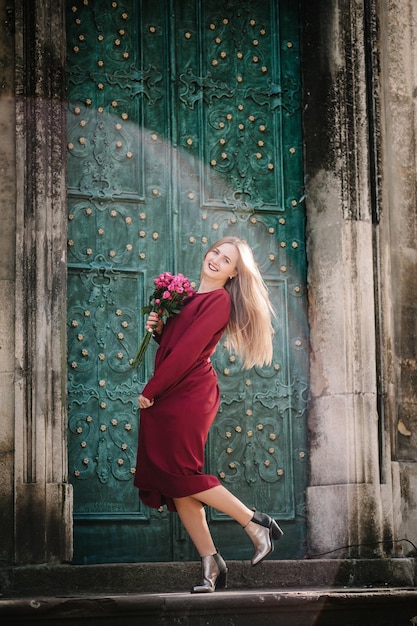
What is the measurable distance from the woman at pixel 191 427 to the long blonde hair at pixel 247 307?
0.01m

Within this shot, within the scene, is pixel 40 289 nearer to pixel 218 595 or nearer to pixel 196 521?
pixel 196 521

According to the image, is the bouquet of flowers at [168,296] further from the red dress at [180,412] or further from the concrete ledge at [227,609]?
the concrete ledge at [227,609]

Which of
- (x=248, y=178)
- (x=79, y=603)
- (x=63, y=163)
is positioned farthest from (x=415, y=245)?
(x=79, y=603)

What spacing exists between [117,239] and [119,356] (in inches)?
33.3

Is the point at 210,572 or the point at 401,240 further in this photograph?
the point at 401,240

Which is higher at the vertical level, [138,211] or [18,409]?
[138,211]

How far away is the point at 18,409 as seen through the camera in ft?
27.2

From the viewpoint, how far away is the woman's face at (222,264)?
790 cm

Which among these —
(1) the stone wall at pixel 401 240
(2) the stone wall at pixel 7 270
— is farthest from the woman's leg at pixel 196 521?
(1) the stone wall at pixel 401 240

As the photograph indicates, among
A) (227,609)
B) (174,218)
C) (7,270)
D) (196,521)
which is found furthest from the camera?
(174,218)

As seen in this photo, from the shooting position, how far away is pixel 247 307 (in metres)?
7.89

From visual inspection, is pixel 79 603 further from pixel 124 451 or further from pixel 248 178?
pixel 248 178

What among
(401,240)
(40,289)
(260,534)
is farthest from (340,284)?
(260,534)

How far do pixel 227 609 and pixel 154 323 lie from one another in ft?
5.67
